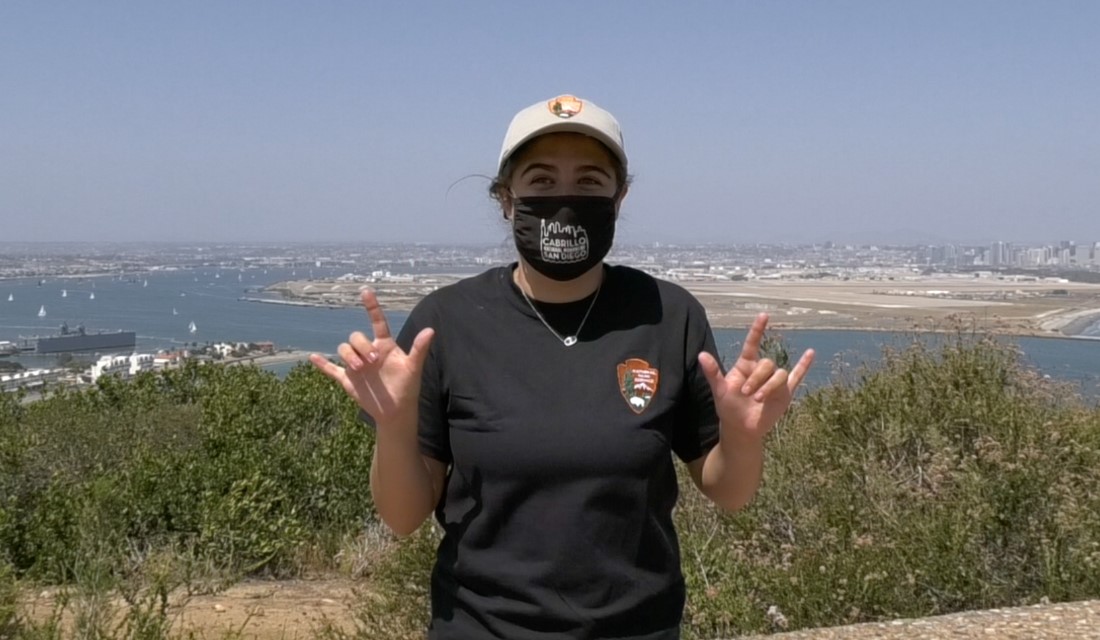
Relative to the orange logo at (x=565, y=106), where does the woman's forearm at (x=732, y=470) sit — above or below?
below

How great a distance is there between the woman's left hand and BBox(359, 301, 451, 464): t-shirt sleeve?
581 millimetres

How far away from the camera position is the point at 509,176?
260 cm

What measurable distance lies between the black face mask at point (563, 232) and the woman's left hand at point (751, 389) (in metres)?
0.37

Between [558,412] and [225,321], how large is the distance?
2104 inches

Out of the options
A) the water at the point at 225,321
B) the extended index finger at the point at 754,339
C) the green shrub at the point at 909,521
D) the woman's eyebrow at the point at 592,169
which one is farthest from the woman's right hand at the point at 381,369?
the green shrub at the point at 909,521

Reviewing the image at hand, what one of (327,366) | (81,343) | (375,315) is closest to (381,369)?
(375,315)

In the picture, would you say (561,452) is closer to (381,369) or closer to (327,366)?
(381,369)

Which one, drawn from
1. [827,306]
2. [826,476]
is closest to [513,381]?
[826,476]

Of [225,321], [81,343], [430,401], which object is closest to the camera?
[430,401]

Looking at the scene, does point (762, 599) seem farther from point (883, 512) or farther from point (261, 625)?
point (261, 625)

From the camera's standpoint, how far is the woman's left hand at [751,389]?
234cm

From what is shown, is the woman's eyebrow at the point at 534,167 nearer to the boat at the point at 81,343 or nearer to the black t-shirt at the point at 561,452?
the black t-shirt at the point at 561,452

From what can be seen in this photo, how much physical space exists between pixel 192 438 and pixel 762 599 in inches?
450

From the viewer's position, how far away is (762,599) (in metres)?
6.02
